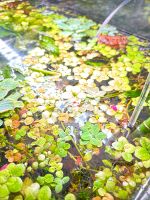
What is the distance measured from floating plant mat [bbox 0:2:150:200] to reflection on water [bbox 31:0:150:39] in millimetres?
301

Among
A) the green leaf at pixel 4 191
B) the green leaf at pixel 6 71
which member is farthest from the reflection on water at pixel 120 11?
the green leaf at pixel 4 191

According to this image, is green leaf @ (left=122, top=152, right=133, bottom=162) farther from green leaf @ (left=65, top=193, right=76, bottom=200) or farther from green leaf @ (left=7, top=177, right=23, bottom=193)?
green leaf @ (left=7, top=177, right=23, bottom=193)

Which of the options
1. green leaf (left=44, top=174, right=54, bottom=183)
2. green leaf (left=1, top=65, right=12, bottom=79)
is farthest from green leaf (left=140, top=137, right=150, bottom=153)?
green leaf (left=1, top=65, right=12, bottom=79)

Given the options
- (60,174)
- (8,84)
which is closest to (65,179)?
(60,174)

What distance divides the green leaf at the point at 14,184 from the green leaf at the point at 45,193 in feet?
0.37

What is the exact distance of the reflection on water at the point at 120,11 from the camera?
282 cm

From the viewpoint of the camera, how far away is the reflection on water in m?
2.82

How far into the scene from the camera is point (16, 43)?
2.48 m

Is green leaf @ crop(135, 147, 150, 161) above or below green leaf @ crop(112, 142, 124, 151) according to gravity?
below

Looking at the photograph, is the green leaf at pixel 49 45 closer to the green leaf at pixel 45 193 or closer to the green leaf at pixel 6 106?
the green leaf at pixel 6 106

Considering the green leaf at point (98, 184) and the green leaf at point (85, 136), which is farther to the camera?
the green leaf at point (85, 136)

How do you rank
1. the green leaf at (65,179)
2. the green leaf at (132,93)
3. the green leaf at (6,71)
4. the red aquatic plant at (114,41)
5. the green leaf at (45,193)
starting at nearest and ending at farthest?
the green leaf at (45,193) → the green leaf at (65,179) → the green leaf at (132,93) → the green leaf at (6,71) → the red aquatic plant at (114,41)

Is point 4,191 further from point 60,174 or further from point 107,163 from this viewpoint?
point 107,163

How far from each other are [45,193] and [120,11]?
2502mm
